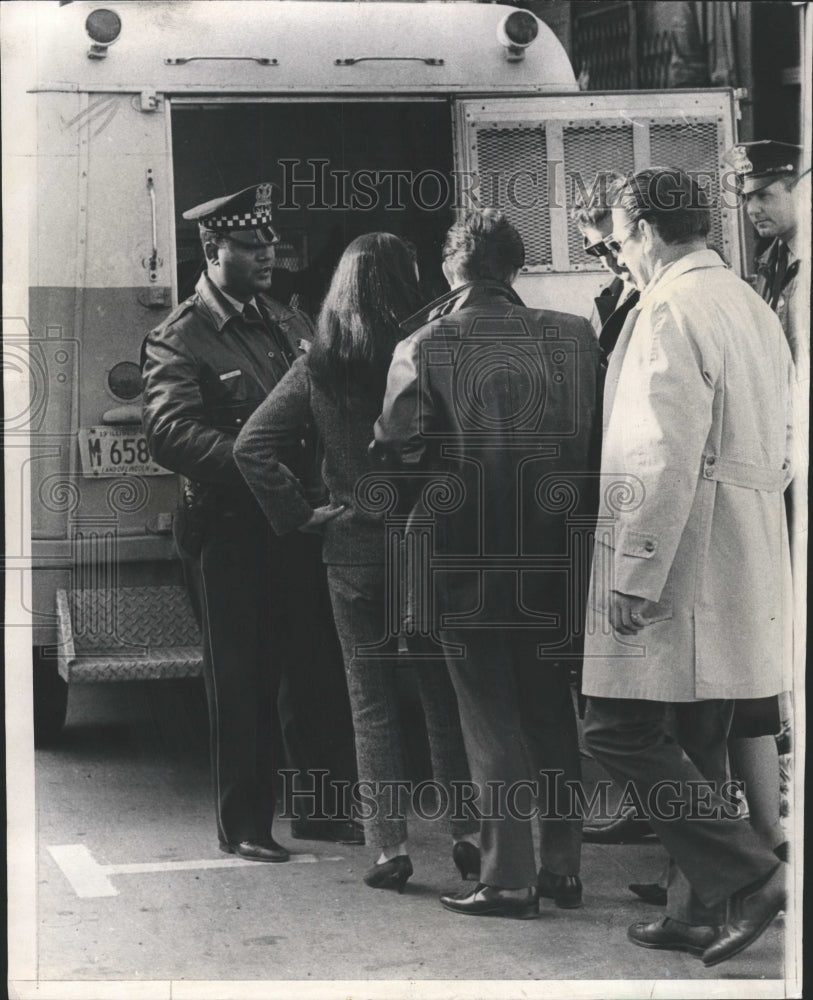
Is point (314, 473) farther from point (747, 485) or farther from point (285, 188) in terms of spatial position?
point (747, 485)

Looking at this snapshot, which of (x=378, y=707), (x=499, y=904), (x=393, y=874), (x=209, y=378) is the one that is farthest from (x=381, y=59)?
(x=499, y=904)

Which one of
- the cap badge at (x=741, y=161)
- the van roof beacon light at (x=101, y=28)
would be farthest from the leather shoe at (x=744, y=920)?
the van roof beacon light at (x=101, y=28)

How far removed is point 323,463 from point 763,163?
5.04 feet

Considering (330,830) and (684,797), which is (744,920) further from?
(330,830)

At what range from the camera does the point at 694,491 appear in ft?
15.0

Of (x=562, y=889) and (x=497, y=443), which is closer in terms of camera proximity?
(x=497, y=443)

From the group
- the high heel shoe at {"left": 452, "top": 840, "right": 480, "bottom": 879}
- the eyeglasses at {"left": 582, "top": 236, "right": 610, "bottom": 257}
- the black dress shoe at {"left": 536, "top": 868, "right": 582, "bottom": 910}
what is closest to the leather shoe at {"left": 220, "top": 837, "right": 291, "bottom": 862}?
the high heel shoe at {"left": 452, "top": 840, "right": 480, "bottom": 879}

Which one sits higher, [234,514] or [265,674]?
[234,514]

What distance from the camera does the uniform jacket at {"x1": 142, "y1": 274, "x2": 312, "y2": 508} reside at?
16.7 feet

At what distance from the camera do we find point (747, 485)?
4.66 meters

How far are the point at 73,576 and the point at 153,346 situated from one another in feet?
2.41

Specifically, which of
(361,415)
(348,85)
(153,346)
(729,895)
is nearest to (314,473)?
(361,415)

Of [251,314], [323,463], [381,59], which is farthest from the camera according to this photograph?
[381,59]

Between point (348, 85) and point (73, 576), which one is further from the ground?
point (348, 85)
